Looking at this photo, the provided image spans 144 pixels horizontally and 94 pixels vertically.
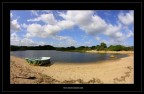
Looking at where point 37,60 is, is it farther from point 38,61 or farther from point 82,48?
point 82,48

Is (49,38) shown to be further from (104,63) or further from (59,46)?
(104,63)

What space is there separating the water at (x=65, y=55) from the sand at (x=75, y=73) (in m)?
0.08

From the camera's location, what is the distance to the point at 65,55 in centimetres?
686

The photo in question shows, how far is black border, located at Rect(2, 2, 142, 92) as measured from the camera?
21.9 ft
